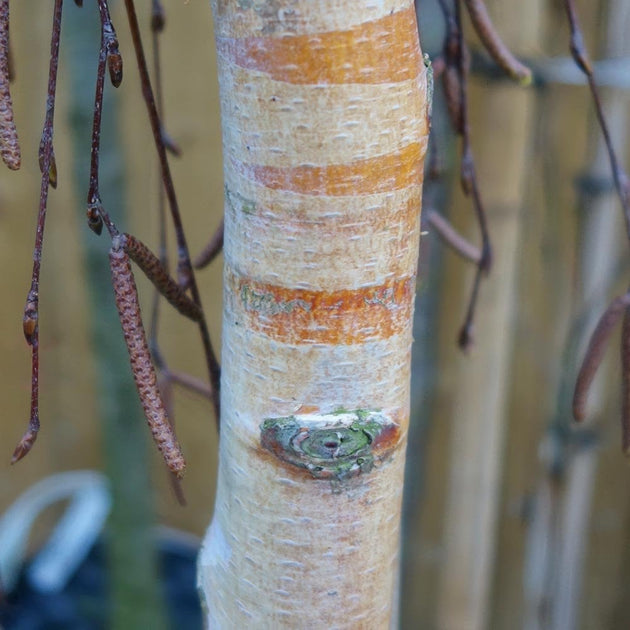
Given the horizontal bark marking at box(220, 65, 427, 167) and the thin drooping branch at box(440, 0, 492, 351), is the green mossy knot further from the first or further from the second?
the thin drooping branch at box(440, 0, 492, 351)

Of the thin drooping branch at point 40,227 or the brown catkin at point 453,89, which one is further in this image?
the brown catkin at point 453,89

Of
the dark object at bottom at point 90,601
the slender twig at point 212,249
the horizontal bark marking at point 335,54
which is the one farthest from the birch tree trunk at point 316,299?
the dark object at bottom at point 90,601

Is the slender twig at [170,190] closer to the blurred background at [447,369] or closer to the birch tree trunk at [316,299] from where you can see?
the birch tree trunk at [316,299]

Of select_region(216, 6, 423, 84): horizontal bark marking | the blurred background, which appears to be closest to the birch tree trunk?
select_region(216, 6, 423, 84): horizontal bark marking

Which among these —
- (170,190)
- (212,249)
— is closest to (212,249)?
(212,249)

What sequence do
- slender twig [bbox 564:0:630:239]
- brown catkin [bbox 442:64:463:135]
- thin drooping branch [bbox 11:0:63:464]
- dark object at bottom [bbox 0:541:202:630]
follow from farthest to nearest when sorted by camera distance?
dark object at bottom [bbox 0:541:202:630], brown catkin [bbox 442:64:463:135], slender twig [bbox 564:0:630:239], thin drooping branch [bbox 11:0:63:464]

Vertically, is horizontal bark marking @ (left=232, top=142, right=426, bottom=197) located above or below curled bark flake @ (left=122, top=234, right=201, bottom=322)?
above
